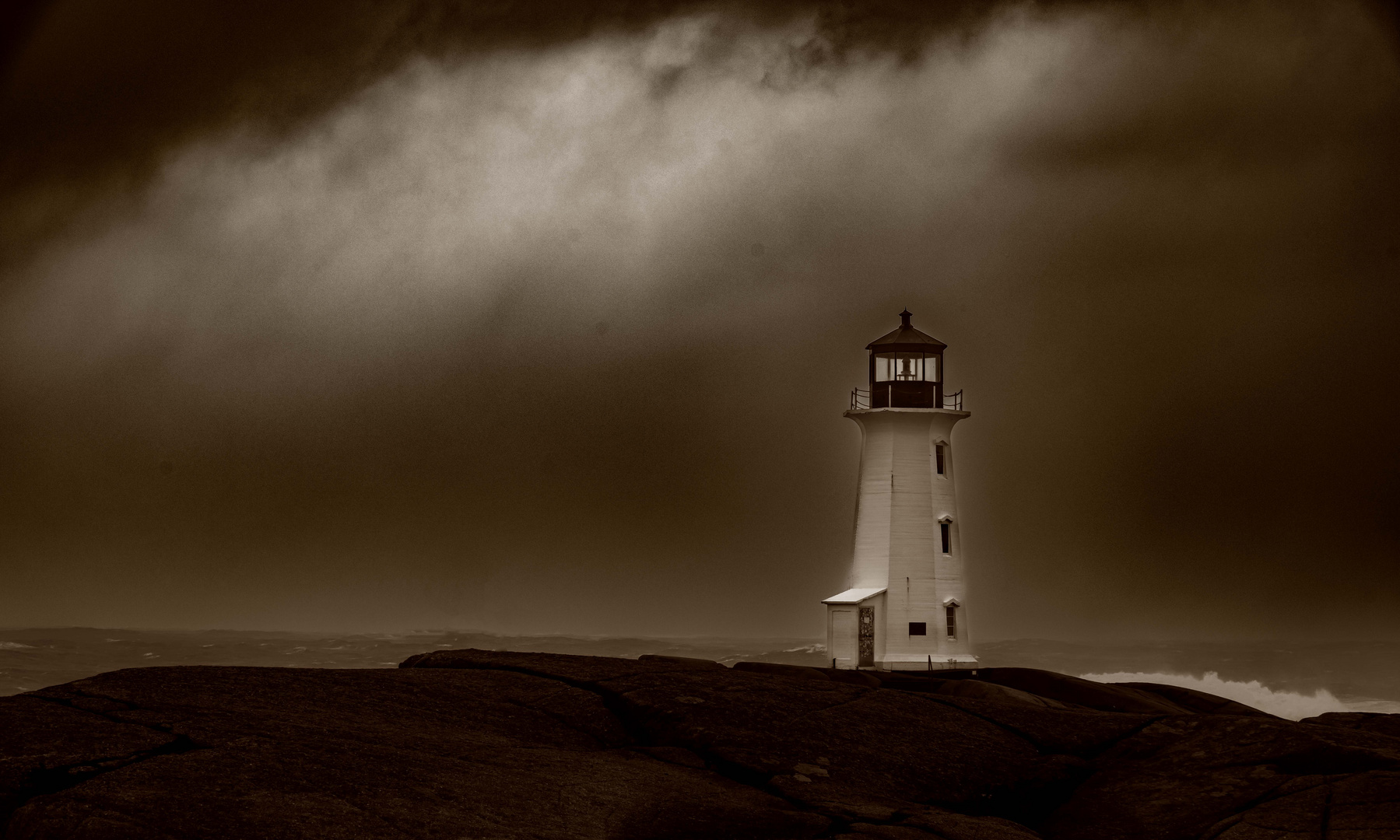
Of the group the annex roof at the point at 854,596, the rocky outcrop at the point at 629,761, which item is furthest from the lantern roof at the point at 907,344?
the rocky outcrop at the point at 629,761

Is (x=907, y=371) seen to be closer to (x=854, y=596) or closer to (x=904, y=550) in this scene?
(x=904, y=550)

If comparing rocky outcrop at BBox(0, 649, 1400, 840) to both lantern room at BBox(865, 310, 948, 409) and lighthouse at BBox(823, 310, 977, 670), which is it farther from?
lantern room at BBox(865, 310, 948, 409)

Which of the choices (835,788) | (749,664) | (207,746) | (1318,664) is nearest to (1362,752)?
(835,788)

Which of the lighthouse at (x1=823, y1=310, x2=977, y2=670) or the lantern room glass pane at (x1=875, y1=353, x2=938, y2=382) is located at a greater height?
the lantern room glass pane at (x1=875, y1=353, x2=938, y2=382)

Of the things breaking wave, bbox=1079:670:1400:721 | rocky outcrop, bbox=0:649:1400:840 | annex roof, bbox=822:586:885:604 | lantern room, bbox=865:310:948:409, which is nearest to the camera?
rocky outcrop, bbox=0:649:1400:840

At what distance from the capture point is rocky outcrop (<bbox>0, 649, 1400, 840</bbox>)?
32.9ft

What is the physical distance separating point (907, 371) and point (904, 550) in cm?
435

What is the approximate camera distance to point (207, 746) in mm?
10969

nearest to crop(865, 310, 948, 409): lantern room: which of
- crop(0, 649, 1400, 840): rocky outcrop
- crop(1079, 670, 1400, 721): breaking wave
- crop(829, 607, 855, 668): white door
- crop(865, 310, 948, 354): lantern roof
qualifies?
crop(865, 310, 948, 354): lantern roof

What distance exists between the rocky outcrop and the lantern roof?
1738cm

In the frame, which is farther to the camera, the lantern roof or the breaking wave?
the breaking wave

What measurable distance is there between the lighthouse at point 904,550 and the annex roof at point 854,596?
2 centimetres

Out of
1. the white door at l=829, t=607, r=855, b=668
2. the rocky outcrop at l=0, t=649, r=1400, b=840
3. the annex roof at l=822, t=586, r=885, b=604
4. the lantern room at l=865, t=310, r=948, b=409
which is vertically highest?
the lantern room at l=865, t=310, r=948, b=409

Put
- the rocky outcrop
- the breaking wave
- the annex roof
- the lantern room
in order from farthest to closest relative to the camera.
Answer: the breaking wave
the lantern room
the annex roof
the rocky outcrop
